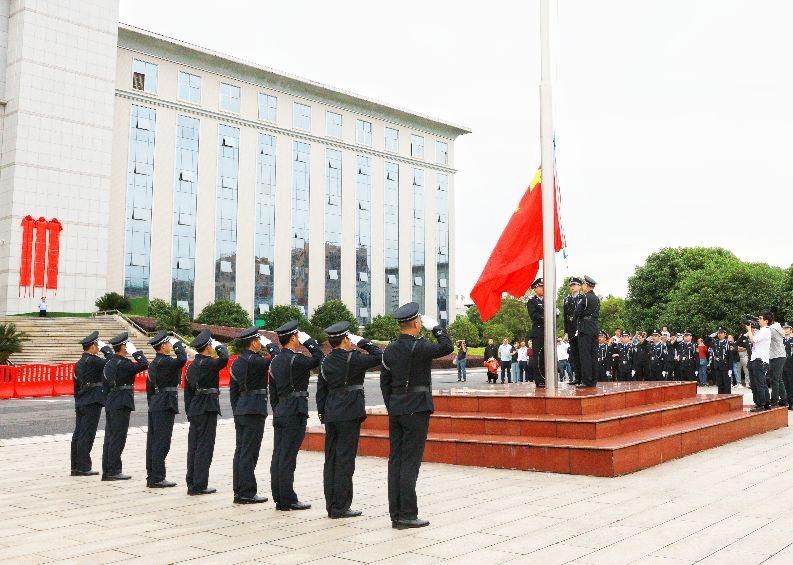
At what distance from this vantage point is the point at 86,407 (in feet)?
31.4

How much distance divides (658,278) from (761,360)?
3940 cm

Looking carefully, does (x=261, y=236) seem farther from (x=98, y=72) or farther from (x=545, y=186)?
(x=545, y=186)

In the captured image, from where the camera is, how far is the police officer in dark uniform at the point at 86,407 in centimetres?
947

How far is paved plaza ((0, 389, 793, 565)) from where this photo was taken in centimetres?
534

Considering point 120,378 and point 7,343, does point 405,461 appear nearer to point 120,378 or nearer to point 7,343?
point 120,378

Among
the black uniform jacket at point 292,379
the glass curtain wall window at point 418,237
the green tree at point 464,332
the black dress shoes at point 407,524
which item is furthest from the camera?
the glass curtain wall window at point 418,237

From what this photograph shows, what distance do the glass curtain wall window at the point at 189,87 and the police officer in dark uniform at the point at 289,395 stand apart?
142ft

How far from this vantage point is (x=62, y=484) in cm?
877

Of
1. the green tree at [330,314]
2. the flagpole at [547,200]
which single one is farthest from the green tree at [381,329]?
the flagpole at [547,200]

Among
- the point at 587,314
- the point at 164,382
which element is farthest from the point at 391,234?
the point at 164,382

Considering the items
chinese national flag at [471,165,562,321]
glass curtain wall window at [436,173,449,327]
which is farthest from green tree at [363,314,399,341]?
chinese national flag at [471,165,562,321]

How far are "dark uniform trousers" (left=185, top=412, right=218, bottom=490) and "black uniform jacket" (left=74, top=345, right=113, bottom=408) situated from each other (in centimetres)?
214

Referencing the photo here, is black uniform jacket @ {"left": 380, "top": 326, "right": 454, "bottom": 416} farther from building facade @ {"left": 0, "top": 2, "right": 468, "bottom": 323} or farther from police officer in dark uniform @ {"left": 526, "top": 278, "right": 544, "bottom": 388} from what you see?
building facade @ {"left": 0, "top": 2, "right": 468, "bottom": 323}

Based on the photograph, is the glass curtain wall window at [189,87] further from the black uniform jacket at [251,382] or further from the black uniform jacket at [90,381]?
the black uniform jacket at [251,382]
